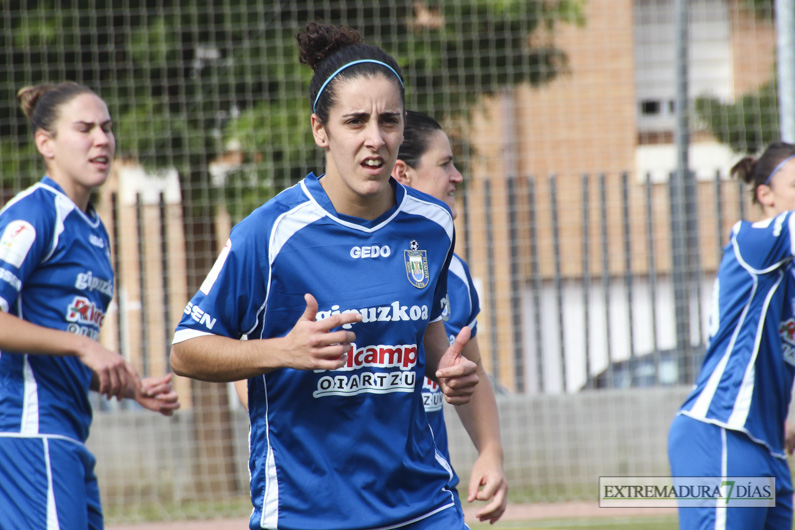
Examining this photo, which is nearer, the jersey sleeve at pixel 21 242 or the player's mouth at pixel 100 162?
the jersey sleeve at pixel 21 242

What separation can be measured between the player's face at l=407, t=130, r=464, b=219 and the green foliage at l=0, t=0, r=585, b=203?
15.8 feet

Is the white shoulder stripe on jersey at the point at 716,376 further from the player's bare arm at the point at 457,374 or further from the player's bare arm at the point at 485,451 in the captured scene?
the player's bare arm at the point at 457,374

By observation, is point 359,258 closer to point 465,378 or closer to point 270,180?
point 465,378

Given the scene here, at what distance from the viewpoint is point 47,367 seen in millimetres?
3553

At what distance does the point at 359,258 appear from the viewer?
8.60ft

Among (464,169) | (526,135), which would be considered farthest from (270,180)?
(526,135)

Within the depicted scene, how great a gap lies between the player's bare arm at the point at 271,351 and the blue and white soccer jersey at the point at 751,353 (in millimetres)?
2119

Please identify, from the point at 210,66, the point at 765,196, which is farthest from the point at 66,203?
→ the point at 210,66

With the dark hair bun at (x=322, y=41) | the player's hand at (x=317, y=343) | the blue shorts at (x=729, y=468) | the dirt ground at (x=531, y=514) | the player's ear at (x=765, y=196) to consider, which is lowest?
the dirt ground at (x=531, y=514)

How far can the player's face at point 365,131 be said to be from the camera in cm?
258

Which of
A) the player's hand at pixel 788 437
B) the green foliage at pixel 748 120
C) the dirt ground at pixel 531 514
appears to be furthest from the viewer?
the green foliage at pixel 748 120

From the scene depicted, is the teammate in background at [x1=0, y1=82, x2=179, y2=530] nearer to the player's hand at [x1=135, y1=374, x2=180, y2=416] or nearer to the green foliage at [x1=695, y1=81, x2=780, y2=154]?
the player's hand at [x1=135, y1=374, x2=180, y2=416]

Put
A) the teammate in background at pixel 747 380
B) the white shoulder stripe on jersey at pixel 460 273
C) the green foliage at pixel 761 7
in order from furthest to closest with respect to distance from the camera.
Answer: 1. the green foliage at pixel 761 7
2. the teammate in background at pixel 747 380
3. the white shoulder stripe on jersey at pixel 460 273

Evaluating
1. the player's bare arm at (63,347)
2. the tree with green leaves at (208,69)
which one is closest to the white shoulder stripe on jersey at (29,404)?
the player's bare arm at (63,347)
